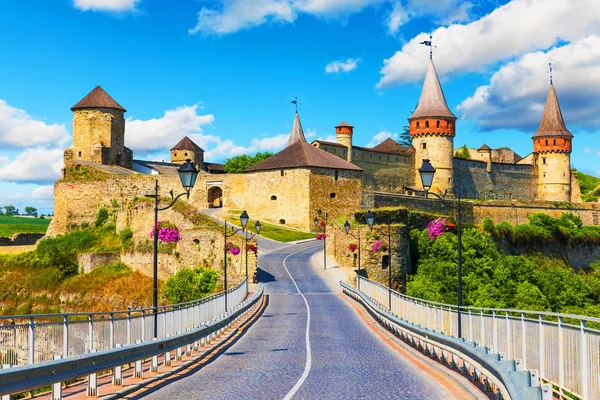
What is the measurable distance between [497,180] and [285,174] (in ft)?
140

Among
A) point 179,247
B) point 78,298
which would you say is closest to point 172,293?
point 179,247

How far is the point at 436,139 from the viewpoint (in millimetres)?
91375

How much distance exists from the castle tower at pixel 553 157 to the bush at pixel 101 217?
65568mm

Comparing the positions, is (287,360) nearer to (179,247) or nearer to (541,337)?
(541,337)

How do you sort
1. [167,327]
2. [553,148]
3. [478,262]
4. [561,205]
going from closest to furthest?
[167,327] < [478,262] < [561,205] < [553,148]

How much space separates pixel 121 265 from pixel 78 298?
14.4 ft

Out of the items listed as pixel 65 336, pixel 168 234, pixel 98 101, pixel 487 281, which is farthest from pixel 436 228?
pixel 65 336

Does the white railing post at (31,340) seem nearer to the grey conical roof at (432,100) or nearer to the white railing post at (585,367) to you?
the white railing post at (585,367)

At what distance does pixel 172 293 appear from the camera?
41094 millimetres

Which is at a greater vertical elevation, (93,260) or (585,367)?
(585,367)

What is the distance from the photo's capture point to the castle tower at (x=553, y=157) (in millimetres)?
105688

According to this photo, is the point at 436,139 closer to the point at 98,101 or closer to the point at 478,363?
the point at 98,101

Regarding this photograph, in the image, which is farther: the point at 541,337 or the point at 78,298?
the point at 78,298

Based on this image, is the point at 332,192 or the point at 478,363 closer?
the point at 478,363
